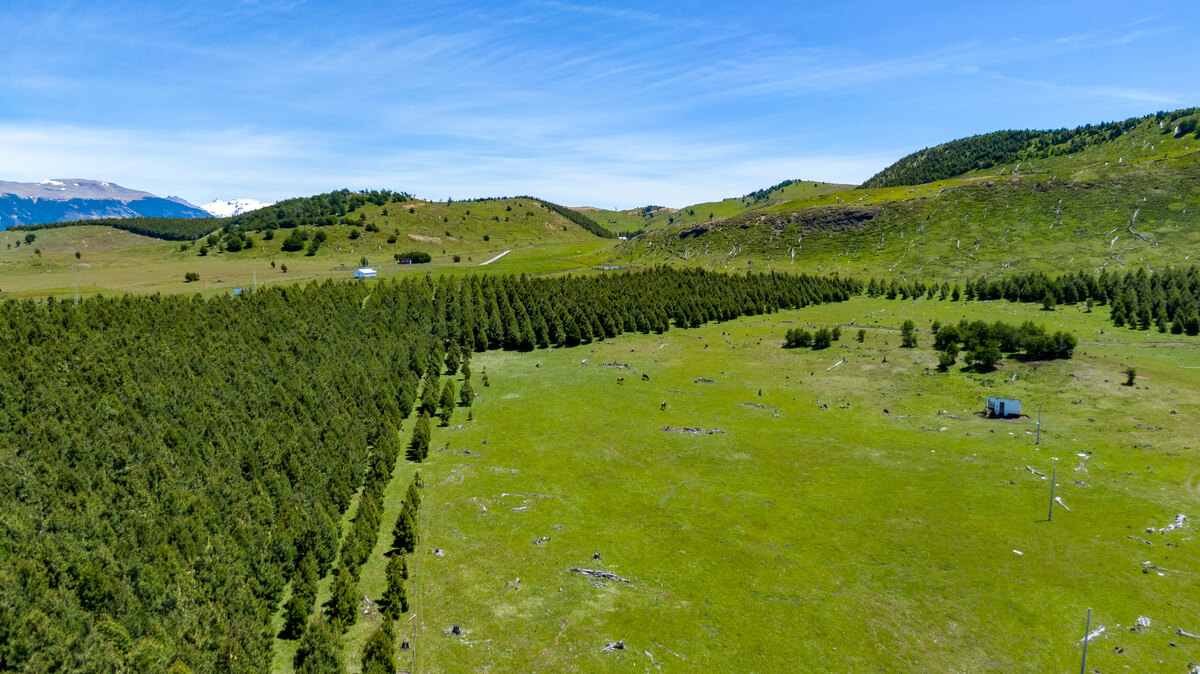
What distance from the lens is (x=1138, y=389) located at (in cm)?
7081

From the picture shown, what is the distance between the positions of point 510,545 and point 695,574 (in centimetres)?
1530

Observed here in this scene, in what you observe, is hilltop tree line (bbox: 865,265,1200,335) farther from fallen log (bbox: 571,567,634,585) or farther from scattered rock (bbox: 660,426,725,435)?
fallen log (bbox: 571,567,634,585)

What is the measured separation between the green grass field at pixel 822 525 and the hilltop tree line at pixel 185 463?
9828mm

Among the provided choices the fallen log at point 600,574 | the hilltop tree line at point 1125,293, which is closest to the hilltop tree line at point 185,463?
the fallen log at point 600,574

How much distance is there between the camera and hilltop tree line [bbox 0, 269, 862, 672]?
31391 mm

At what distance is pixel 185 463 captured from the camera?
50281 millimetres

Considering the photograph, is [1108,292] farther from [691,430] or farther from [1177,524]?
[691,430]

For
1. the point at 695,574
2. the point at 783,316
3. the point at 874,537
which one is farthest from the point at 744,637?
the point at 783,316

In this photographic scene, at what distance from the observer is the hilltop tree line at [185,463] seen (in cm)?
3139

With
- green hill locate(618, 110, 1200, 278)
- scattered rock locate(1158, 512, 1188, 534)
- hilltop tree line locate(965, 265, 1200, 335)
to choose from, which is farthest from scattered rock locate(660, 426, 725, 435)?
green hill locate(618, 110, 1200, 278)

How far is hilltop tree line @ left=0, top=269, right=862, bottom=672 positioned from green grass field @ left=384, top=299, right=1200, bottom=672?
32.2ft

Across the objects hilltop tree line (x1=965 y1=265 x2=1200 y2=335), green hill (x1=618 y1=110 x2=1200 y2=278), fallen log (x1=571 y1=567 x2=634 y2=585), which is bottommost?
fallen log (x1=571 y1=567 x2=634 y2=585)

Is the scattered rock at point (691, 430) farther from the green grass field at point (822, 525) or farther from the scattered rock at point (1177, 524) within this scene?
the scattered rock at point (1177, 524)

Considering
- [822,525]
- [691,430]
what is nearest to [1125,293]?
[691,430]
